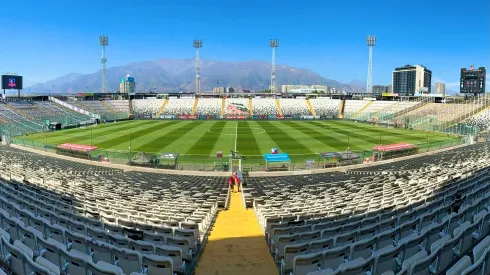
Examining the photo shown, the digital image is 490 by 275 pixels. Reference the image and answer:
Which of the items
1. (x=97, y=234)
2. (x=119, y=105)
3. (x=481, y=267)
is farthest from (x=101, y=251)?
(x=119, y=105)

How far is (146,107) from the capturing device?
11769cm

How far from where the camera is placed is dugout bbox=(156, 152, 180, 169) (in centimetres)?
3203

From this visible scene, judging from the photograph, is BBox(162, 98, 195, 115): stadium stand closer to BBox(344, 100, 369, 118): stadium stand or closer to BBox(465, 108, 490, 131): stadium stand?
BBox(344, 100, 369, 118): stadium stand

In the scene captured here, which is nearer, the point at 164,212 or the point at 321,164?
the point at 164,212

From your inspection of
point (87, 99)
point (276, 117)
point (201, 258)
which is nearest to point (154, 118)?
point (87, 99)

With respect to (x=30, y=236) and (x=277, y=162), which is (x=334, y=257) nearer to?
(x=30, y=236)

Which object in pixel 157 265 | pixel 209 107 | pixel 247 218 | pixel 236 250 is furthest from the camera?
pixel 209 107

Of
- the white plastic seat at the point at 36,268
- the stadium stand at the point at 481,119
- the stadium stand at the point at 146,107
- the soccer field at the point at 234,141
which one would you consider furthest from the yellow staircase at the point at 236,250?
the stadium stand at the point at 146,107

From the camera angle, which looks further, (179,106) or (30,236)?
(179,106)

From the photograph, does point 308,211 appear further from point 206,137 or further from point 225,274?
point 206,137

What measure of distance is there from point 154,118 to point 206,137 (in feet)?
159

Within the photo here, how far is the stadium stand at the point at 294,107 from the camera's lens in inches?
4469

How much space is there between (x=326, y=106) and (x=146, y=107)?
199 feet

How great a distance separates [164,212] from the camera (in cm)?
1158
